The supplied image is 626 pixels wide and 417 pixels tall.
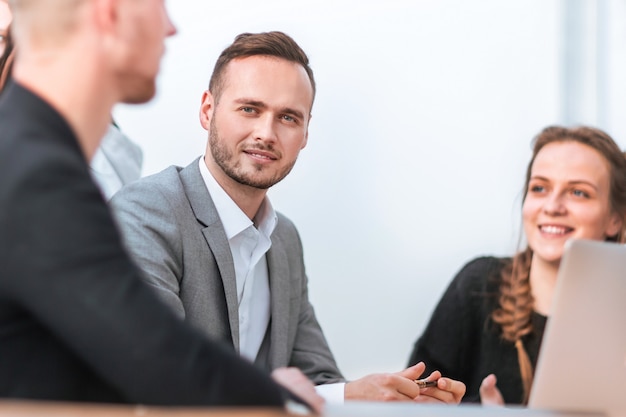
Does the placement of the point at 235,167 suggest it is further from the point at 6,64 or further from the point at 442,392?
the point at 442,392

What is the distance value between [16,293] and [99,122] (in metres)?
0.21

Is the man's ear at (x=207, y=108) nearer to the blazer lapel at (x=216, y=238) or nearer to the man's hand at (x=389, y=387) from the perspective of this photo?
the blazer lapel at (x=216, y=238)

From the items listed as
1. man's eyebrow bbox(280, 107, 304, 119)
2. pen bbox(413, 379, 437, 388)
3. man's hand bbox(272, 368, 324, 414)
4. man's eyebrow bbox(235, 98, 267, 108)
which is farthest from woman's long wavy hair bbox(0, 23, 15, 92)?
man's hand bbox(272, 368, 324, 414)

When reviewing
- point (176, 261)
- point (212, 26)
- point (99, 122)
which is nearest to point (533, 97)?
point (212, 26)

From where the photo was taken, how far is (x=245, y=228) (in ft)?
6.98

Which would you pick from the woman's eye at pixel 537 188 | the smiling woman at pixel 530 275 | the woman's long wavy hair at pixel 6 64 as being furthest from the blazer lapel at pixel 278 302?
the woman's eye at pixel 537 188

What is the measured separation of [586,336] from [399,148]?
2052 millimetres

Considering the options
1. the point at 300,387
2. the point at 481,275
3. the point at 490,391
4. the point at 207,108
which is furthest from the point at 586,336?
the point at 481,275

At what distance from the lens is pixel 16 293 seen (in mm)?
883

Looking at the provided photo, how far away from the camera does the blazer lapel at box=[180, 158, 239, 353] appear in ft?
6.44

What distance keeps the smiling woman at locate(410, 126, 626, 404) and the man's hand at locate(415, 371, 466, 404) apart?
62 centimetres

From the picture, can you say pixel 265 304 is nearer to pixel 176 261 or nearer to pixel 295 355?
pixel 295 355

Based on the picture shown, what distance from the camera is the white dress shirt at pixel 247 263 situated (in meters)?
2.12

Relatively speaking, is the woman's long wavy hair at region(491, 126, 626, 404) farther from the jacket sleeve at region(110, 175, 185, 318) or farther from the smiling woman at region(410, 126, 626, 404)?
the jacket sleeve at region(110, 175, 185, 318)
